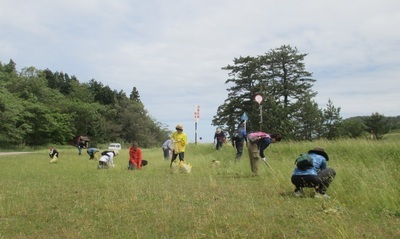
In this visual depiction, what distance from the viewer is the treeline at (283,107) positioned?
4959cm

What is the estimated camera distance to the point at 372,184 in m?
6.78

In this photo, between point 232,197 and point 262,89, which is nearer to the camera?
point 232,197

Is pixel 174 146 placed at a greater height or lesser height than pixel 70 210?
greater

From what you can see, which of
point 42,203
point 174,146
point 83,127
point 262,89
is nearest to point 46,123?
point 83,127

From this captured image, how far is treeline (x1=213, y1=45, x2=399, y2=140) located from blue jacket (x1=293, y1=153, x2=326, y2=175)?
135 feet

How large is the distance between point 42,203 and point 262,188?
4.65 metres

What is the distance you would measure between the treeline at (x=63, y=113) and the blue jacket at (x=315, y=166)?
4888 centimetres

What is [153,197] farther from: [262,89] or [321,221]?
[262,89]

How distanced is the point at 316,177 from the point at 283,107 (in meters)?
45.5

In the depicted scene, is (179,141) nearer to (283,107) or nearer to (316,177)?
(316,177)

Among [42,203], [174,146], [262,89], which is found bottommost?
[42,203]

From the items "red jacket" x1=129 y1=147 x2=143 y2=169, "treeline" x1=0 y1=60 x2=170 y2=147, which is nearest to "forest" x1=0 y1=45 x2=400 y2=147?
"treeline" x1=0 y1=60 x2=170 y2=147

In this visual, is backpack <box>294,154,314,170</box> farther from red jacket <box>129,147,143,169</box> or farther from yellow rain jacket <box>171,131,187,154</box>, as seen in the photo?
red jacket <box>129,147,143,169</box>

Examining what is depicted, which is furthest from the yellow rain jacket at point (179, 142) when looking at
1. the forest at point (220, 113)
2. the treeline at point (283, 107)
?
the treeline at point (283, 107)
